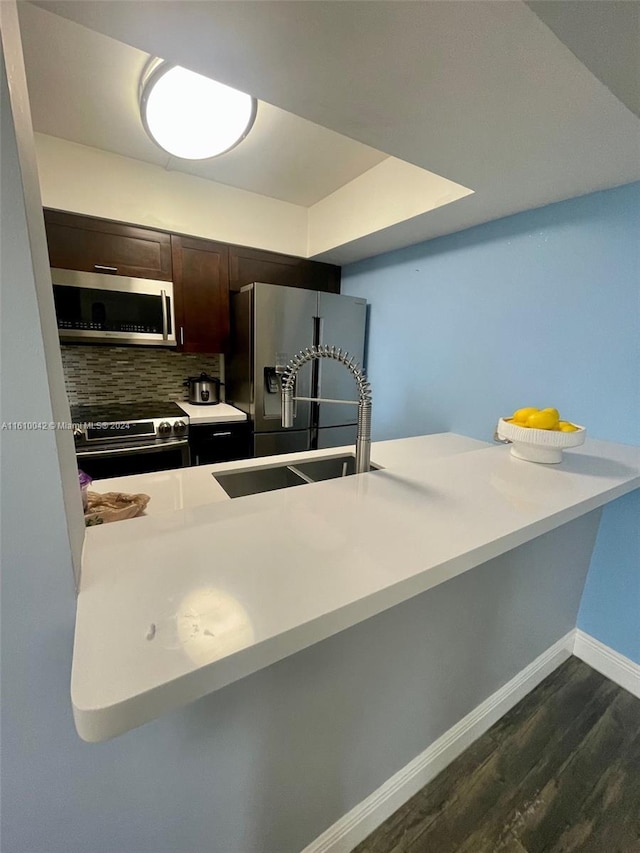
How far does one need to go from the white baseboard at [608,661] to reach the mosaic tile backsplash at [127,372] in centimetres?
264

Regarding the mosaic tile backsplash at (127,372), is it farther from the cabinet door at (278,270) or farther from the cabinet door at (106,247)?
the cabinet door at (278,270)

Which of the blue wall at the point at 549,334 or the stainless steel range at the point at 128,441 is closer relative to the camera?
the blue wall at the point at 549,334

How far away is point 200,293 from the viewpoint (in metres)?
2.45

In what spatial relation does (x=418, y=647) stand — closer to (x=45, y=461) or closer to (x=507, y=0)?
(x=45, y=461)

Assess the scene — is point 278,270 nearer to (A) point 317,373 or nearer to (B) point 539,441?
(A) point 317,373

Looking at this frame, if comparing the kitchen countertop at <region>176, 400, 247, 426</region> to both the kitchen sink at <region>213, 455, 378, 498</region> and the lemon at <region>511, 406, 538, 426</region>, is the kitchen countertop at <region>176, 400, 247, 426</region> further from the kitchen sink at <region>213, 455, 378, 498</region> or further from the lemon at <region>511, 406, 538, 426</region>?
the lemon at <region>511, 406, 538, 426</region>

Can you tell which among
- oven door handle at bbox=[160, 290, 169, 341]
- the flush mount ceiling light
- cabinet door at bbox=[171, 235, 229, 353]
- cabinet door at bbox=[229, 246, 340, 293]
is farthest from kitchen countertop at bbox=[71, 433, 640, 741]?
cabinet door at bbox=[229, 246, 340, 293]

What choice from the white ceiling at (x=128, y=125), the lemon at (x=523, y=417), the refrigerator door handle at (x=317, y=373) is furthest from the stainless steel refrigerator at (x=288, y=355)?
the lemon at (x=523, y=417)

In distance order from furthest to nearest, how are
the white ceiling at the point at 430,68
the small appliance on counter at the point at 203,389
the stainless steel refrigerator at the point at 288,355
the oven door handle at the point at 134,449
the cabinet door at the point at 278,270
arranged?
the small appliance on counter at the point at 203,389, the cabinet door at the point at 278,270, the stainless steel refrigerator at the point at 288,355, the oven door handle at the point at 134,449, the white ceiling at the point at 430,68

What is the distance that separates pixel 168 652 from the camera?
1.43 ft

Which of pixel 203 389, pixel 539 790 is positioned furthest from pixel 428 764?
pixel 203 389

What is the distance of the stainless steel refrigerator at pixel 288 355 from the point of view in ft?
7.85

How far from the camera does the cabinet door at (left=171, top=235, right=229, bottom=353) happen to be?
2369 mm

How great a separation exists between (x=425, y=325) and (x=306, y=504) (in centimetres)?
175
